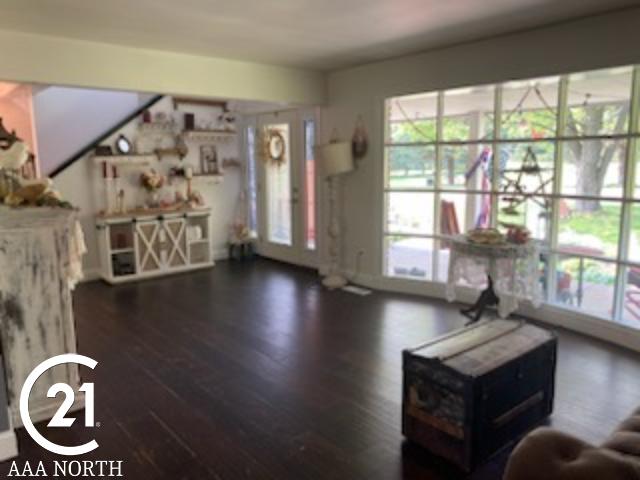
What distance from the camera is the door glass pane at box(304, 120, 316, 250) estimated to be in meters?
6.02

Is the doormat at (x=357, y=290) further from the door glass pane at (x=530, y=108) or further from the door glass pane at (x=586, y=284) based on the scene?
the door glass pane at (x=530, y=108)

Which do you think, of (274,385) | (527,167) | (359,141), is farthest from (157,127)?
(527,167)

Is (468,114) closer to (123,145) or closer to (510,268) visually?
(510,268)

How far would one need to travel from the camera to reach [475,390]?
2.16 metres

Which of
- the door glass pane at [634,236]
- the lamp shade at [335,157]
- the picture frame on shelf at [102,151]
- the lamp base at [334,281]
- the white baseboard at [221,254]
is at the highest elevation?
the picture frame on shelf at [102,151]

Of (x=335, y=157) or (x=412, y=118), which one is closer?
(x=412, y=118)

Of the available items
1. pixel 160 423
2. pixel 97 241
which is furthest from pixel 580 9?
pixel 97 241

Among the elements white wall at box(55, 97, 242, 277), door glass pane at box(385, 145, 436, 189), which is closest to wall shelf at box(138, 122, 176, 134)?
white wall at box(55, 97, 242, 277)

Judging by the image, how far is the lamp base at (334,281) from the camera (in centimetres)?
536

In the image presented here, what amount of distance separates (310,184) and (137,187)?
7.22 ft

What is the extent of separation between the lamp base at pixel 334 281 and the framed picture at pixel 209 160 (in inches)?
95.1

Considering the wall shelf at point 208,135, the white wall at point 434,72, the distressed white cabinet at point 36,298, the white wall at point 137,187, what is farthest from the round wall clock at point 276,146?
the distressed white cabinet at point 36,298

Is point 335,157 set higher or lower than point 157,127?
lower

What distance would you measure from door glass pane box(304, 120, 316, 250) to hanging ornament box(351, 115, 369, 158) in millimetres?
812
